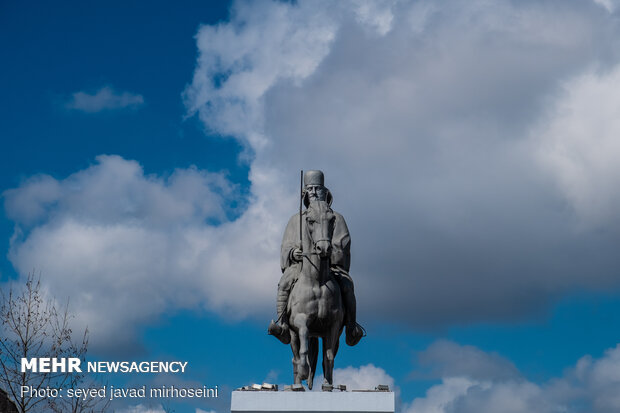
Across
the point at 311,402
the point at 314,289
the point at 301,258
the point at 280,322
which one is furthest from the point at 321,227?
the point at 311,402

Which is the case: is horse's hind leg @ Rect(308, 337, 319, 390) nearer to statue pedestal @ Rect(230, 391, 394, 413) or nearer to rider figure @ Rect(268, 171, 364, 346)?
rider figure @ Rect(268, 171, 364, 346)

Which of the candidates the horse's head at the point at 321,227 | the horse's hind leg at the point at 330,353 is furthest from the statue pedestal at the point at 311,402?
the horse's head at the point at 321,227

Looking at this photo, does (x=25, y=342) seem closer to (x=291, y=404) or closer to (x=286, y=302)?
(x=286, y=302)

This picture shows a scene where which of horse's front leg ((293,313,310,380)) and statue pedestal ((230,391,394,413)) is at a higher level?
horse's front leg ((293,313,310,380))

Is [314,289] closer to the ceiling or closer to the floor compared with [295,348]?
closer to the ceiling

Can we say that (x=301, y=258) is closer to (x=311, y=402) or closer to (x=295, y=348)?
(x=295, y=348)

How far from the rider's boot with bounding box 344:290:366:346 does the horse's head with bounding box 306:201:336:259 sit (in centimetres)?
153

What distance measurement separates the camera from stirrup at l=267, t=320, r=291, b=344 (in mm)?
17266

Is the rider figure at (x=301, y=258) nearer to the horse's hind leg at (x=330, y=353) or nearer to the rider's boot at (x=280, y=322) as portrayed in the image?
the rider's boot at (x=280, y=322)

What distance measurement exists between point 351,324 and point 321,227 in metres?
2.50

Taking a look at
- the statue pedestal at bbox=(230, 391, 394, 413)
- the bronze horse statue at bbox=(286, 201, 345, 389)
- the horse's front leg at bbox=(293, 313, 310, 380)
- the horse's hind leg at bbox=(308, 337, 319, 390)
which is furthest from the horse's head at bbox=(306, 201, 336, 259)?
the statue pedestal at bbox=(230, 391, 394, 413)

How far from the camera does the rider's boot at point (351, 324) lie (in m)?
17.6

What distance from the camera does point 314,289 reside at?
16812mm

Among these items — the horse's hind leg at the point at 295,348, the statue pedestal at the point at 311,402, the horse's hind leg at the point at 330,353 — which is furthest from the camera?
the horse's hind leg at the point at 330,353
